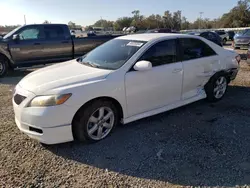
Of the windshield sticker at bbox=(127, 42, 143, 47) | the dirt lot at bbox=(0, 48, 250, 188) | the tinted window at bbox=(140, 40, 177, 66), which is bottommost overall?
the dirt lot at bbox=(0, 48, 250, 188)

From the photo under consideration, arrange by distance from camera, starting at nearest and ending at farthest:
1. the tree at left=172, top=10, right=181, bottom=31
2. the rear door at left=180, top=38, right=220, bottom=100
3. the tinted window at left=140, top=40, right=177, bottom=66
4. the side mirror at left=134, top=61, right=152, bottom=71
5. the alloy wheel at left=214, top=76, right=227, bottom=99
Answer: the side mirror at left=134, top=61, right=152, bottom=71 < the tinted window at left=140, top=40, right=177, bottom=66 < the rear door at left=180, top=38, right=220, bottom=100 < the alloy wheel at left=214, top=76, right=227, bottom=99 < the tree at left=172, top=10, right=181, bottom=31

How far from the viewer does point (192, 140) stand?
373cm

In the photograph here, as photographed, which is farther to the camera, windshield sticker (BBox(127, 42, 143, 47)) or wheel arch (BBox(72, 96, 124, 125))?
windshield sticker (BBox(127, 42, 143, 47))

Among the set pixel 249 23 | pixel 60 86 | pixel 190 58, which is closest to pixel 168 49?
pixel 190 58

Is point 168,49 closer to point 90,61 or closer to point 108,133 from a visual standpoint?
point 90,61

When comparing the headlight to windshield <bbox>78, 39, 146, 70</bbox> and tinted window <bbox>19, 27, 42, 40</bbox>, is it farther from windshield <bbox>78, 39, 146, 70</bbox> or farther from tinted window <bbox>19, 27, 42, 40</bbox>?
tinted window <bbox>19, 27, 42, 40</bbox>

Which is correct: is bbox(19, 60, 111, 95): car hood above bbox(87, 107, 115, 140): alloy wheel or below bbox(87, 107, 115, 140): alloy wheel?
above

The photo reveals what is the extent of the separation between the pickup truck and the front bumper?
6.33m

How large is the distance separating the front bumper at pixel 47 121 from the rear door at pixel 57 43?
6.53m

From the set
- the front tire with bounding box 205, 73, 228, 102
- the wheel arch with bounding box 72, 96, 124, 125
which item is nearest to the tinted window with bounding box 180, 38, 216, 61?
the front tire with bounding box 205, 73, 228, 102

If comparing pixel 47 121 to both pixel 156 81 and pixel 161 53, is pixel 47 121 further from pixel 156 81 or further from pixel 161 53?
A: pixel 161 53

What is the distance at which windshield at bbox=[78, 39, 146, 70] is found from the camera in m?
3.96

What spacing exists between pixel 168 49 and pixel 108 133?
183 centimetres

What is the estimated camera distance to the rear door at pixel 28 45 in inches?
354
